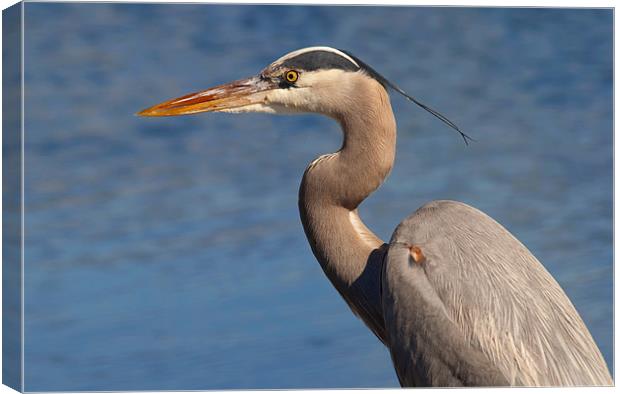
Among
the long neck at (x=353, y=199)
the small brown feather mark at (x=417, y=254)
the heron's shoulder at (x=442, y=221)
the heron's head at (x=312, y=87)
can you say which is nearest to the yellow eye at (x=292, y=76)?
the heron's head at (x=312, y=87)

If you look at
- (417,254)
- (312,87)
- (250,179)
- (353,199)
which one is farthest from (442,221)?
(250,179)

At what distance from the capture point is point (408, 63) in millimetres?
5738

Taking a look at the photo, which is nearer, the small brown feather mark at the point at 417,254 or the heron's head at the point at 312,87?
the small brown feather mark at the point at 417,254

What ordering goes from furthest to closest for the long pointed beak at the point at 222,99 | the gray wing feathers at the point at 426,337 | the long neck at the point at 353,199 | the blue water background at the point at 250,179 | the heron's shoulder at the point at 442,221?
the blue water background at the point at 250,179
the long pointed beak at the point at 222,99
the long neck at the point at 353,199
the heron's shoulder at the point at 442,221
the gray wing feathers at the point at 426,337

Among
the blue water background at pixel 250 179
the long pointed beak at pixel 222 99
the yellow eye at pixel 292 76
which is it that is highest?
the yellow eye at pixel 292 76

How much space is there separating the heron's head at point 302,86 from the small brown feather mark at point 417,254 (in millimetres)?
549

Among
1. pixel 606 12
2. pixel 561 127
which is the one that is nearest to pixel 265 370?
pixel 561 127

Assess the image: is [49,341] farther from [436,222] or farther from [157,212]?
[436,222]

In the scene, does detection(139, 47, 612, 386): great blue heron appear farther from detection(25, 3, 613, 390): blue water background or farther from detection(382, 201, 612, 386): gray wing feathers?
detection(25, 3, 613, 390): blue water background

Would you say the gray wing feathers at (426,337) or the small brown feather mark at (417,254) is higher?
the small brown feather mark at (417,254)

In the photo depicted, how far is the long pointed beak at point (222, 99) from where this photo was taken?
4578mm

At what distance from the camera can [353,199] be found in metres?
4.49

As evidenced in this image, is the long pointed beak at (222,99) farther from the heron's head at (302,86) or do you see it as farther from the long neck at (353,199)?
the long neck at (353,199)

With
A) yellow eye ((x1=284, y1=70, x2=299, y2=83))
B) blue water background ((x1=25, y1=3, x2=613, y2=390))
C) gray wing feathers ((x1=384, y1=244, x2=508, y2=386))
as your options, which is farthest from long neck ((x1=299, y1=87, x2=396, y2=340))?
blue water background ((x1=25, y1=3, x2=613, y2=390))
